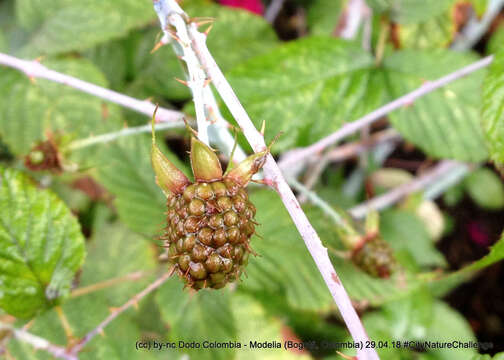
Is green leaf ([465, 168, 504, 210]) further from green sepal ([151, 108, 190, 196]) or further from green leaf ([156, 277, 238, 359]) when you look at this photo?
green sepal ([151, 108, 190, 196])

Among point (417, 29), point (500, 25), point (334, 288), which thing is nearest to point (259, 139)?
point (334, 288)

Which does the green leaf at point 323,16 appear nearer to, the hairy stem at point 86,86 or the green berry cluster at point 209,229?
the hairy stem at point 86,86

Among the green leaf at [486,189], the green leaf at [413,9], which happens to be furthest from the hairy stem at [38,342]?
the green leaf at [486,189]

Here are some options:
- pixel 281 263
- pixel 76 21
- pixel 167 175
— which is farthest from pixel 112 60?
pixel 167 175

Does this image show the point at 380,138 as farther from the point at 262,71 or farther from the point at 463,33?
the point at 262,71

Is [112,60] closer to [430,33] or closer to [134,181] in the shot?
[134,181]

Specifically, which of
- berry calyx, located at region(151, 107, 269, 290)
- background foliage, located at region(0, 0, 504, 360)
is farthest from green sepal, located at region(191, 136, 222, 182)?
background foliage, located at region(0, 0, 504, 360)
